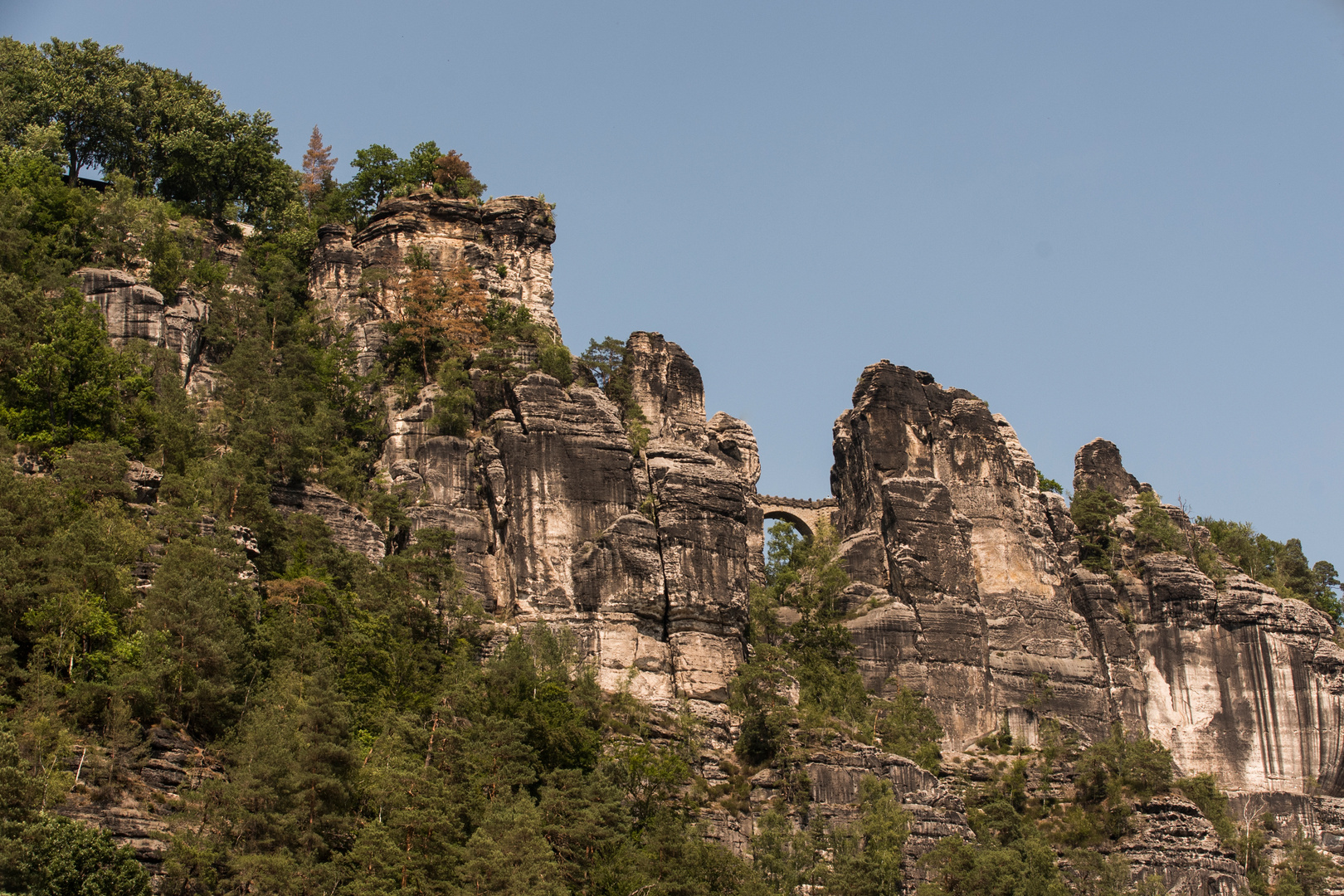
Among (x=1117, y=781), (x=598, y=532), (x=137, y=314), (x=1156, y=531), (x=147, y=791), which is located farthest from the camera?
(x=1156, y=531)

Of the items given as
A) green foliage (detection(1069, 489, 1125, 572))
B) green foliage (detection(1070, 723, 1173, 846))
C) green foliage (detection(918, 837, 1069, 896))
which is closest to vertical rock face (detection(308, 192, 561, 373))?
green foliage (detection(1069, 489, 1125, 572))

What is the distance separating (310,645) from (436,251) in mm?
30594

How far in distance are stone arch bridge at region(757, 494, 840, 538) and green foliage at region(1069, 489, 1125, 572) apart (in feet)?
41.4

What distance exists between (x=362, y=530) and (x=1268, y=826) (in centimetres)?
4176

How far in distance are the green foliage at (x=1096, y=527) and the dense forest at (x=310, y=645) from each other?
0.15 metres

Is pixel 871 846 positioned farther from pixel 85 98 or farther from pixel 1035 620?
pixel 85 98

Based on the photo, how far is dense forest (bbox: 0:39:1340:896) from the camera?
50.0 meters

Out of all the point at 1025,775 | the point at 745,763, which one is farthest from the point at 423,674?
the point at 1025,775

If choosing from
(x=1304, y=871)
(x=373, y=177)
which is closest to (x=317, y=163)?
(x=373, y=177)

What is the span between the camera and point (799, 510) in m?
91.4

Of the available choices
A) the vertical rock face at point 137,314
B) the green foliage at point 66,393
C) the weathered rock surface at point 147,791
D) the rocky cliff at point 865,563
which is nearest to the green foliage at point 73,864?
the weathered rock surface at point 147,791

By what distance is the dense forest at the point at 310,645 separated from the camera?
50.0 m

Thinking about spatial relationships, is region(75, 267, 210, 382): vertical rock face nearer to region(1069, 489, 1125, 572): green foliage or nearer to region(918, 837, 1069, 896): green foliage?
region(918, 837, 1069, 896): green foliage

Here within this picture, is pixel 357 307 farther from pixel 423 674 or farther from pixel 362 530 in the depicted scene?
pixel 423 674
